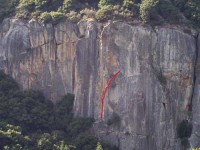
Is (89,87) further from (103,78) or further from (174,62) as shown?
(174,62)

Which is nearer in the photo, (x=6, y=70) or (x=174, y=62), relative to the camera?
(x=174, y=62)

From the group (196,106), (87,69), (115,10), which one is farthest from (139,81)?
(115,10)

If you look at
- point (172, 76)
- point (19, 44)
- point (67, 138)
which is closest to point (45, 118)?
point (67, 138)

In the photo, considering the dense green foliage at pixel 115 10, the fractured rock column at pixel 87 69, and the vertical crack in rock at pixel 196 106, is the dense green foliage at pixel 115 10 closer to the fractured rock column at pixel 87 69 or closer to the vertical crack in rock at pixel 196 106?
the fractured rock column at pixel 87 69

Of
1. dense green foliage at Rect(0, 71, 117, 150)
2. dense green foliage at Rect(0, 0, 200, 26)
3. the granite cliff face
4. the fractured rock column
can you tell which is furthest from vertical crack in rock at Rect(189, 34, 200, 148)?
the fractured rock column

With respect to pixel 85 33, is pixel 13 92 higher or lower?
lower

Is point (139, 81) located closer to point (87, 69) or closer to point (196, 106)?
point (87, 69)

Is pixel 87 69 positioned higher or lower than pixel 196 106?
higher
